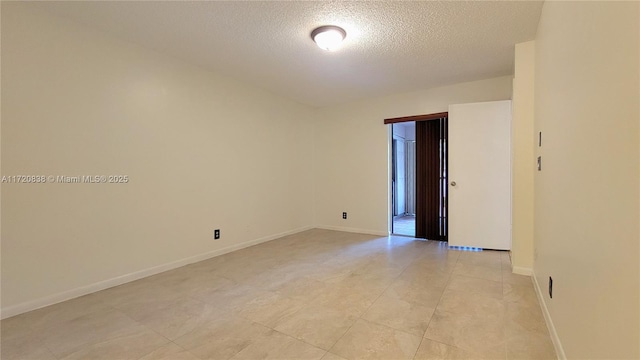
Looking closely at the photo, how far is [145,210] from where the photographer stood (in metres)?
2.75

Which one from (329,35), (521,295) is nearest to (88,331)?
(329,35)

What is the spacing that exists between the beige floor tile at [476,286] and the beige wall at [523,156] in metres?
0.47

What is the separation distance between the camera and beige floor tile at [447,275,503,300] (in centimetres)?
226

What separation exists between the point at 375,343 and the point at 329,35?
7.66 feet

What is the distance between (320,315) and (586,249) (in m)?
1.50

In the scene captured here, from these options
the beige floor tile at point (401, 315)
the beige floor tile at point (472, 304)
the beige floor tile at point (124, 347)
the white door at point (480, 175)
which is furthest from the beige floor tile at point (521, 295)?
the beige floor tile at point (124, 347)

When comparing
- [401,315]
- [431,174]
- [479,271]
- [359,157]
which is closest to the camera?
[401,315]

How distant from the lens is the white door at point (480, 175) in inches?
134

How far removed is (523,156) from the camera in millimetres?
2621

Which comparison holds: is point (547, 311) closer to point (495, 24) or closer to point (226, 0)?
point (495, 24)

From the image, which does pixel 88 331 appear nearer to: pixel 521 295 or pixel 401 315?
pixel 401 315

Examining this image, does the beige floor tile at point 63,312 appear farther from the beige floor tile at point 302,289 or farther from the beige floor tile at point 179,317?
the beige floor tile at point 302,289

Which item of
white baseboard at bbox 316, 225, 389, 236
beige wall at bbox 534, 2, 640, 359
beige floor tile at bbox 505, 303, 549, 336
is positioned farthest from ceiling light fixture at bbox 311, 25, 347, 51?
white baseboard at bbox 316, 225, 389, 236

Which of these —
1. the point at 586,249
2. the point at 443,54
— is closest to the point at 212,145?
the point at 443,54
